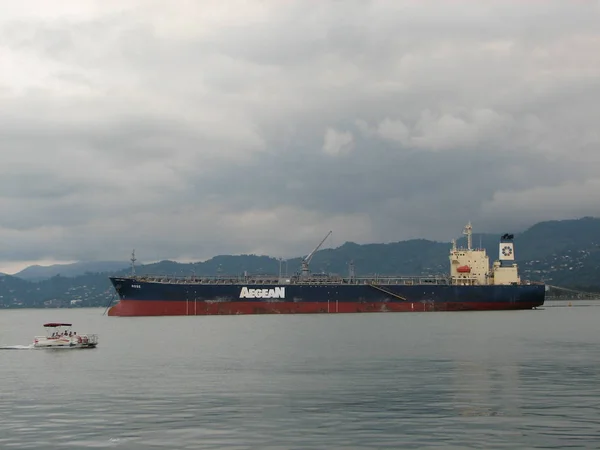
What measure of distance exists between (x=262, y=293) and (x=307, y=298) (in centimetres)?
834

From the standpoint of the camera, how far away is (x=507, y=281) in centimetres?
15338

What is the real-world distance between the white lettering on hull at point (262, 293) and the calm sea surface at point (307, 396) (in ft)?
206

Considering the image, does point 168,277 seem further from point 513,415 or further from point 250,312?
point 513,415

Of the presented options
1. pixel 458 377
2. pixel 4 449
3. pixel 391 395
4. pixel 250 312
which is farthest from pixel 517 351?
pixel 250 312

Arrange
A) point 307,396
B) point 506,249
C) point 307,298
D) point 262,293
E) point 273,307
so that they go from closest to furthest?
point 307,396
point 262,293
point 273,307
point 307,298
point 506,249

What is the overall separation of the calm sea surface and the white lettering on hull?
206ft

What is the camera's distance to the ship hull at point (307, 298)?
5246 inches

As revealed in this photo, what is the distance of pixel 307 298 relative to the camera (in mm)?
140500

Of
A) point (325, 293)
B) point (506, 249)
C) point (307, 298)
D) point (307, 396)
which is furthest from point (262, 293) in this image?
point (307, 396)

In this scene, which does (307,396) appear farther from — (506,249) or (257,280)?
(506,249)

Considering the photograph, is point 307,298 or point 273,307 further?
point 307,298

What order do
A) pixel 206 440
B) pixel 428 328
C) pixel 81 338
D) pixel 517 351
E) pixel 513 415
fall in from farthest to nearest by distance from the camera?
pixel 428 328, pixel 81 338, pixel 517 351, pixel 513 415, pixel 206 440

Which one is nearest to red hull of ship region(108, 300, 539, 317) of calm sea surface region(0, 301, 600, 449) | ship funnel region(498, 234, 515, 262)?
ship funnel region(498, 234, 515, 262)

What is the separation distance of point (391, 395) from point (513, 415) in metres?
7.39
